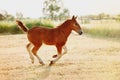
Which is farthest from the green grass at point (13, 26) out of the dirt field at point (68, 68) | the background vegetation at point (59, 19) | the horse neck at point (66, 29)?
the horse neck at point (66, 29)

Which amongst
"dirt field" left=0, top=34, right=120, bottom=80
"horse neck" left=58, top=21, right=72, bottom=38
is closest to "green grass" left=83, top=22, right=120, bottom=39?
"dirt field" left=0, top=34, right=120, bottom=80

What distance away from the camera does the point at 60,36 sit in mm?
9562

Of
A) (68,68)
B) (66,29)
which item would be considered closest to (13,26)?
(66,29)

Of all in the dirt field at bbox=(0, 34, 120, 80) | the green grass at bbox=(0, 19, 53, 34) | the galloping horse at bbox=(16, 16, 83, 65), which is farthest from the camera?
the green grass at bbox=(0, 19, 53, 34)

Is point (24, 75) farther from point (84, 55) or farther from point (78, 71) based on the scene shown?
point (84, 55)

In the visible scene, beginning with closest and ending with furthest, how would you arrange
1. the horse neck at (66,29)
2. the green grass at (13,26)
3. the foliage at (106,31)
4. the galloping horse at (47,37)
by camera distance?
the galloping horse at (47,37) → the horse neck at (66,29) → the foliage at (106,31) → the green grass at (13,26)

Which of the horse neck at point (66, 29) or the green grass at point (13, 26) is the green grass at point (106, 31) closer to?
the green grass at point (13, 26)

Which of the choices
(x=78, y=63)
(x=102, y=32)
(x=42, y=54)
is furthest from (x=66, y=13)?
(x=78, y=63)

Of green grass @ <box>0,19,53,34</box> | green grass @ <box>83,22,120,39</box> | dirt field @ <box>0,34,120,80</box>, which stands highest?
dirt field @ <box>0,34,120,80</box>

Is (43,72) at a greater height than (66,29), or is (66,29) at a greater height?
(66,29)

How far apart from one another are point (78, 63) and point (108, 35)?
1050cm

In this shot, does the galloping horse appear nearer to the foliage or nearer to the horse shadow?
the horse shadow

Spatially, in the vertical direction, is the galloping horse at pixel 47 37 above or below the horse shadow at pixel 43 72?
above

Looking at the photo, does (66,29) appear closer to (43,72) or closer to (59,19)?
(43,72)
